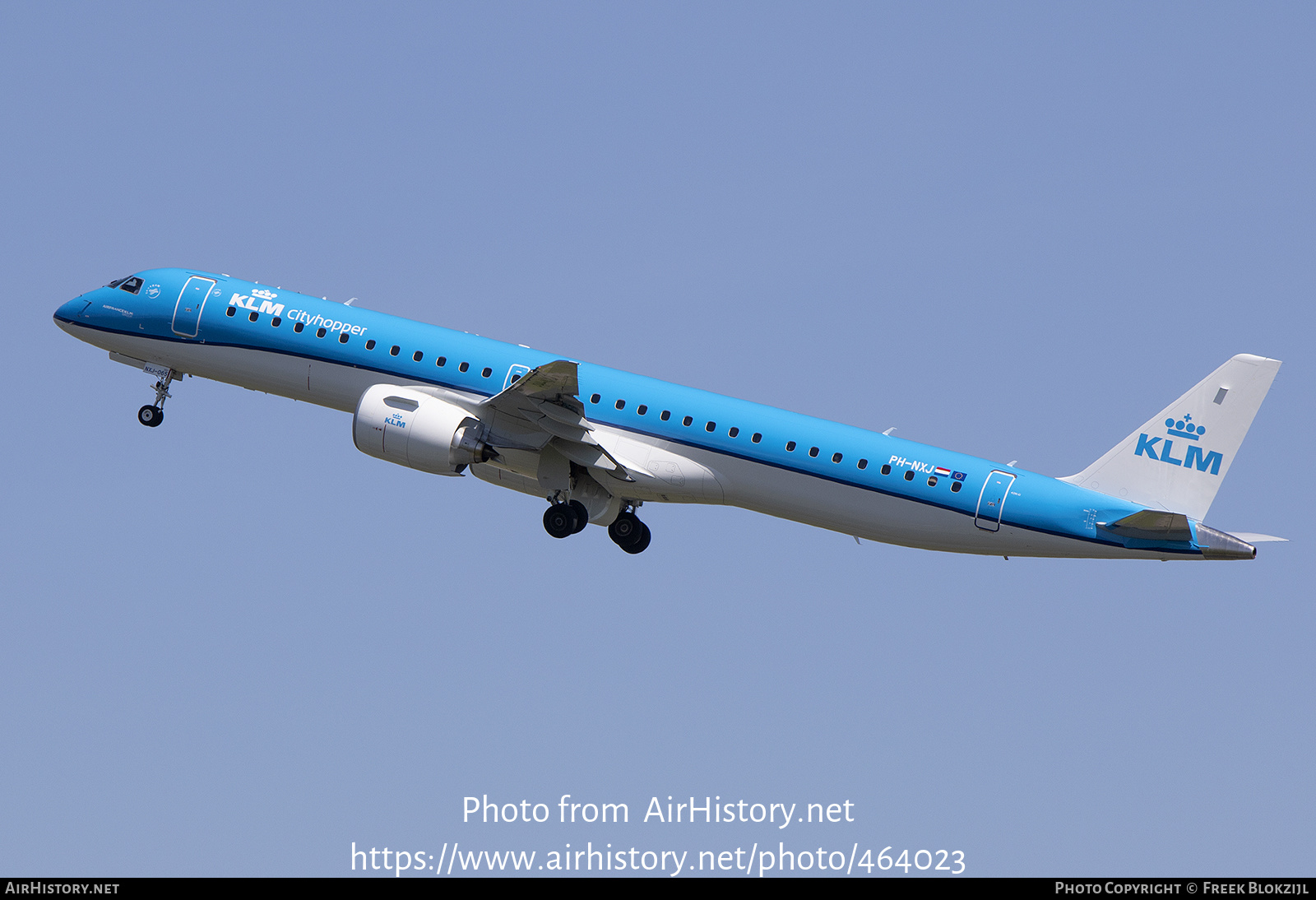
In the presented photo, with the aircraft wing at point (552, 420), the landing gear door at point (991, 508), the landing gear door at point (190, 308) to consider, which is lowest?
the landing gear door at point (991, 508)

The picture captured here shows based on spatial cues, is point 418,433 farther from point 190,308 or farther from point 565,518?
point 190,308

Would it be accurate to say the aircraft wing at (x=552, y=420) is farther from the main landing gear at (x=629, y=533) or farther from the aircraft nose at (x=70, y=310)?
the aircraft nose at (x=70, y=310)

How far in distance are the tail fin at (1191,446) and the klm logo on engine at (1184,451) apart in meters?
0.02

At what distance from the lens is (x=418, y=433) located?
41.3 m

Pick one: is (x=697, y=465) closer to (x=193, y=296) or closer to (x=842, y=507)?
(x=842, y=507)

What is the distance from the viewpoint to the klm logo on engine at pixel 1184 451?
40000mm

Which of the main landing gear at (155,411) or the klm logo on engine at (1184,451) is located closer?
the klm logo on engine at (1184,451)

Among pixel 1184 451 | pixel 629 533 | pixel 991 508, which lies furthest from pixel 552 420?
pixel 1184 451

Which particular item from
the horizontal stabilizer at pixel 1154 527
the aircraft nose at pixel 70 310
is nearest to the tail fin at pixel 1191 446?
the horizontal stabilizer at pixel 1154 527

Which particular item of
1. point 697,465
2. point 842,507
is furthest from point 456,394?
point 842,507

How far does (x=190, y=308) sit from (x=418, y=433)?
352 inches

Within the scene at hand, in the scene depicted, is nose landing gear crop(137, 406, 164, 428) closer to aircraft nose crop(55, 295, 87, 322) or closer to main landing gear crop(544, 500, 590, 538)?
aircraft nose crop(55, 295, 87, 322)

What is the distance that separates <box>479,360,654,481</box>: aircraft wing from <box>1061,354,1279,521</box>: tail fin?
1202 cm

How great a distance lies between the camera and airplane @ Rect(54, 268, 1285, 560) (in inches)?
1581
